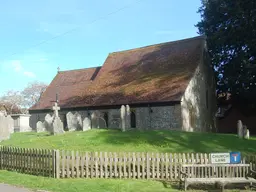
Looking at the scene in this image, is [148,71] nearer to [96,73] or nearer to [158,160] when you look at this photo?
[96,73]

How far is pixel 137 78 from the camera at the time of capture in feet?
106

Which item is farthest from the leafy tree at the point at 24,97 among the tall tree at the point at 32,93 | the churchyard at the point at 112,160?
the churchyard at the point at 112,160

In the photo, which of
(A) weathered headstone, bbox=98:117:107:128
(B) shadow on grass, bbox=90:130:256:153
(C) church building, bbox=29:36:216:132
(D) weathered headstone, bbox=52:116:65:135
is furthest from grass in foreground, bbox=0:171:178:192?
(A) weathered headstone, bbox=98:117:107:128

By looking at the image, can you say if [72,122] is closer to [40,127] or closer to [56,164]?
[40,127]

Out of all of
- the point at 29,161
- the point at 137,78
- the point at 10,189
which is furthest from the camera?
the point at 137,78

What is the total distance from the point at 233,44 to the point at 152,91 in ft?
33.0

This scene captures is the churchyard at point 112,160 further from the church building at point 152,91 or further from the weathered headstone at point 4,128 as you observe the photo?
the church building at point 152,91

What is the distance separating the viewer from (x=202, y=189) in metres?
10.6

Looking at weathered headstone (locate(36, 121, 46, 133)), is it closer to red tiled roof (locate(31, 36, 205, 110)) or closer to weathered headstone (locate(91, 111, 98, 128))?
weathered headstone (locate(91, 111, 98, 128))

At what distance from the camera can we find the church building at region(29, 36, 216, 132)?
27734 mm

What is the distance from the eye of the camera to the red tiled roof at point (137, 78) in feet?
94.9

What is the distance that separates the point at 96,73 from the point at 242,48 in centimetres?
1724

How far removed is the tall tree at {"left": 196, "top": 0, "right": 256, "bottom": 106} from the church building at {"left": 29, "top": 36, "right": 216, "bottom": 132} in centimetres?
168

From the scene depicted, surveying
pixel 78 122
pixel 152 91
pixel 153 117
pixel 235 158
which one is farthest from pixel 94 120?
pixel 235 158
